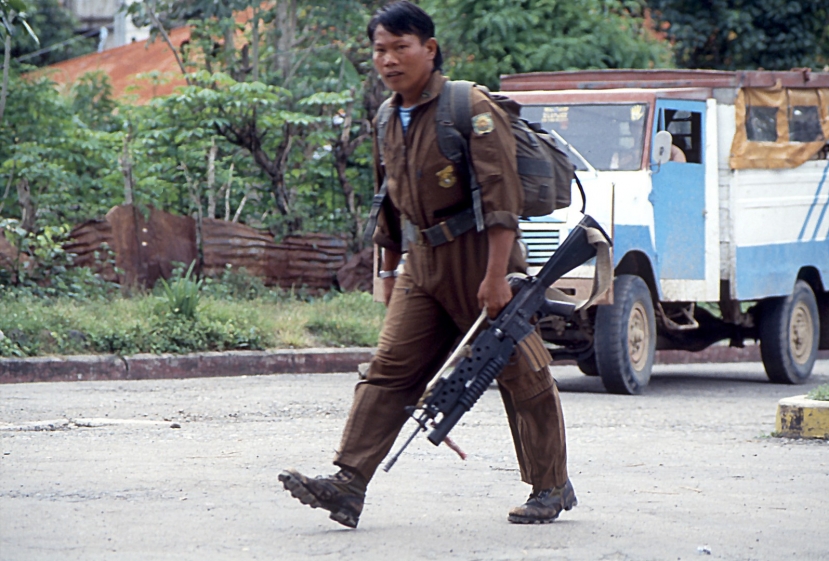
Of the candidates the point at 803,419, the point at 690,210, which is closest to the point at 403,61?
the point at 803,419

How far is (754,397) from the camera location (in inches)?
395

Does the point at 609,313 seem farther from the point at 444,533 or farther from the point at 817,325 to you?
the point at 444,533

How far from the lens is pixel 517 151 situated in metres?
4.29

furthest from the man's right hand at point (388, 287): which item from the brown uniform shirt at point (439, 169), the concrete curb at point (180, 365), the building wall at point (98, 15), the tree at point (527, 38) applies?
the building wall at point (98, 15)

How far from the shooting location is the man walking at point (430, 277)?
4195 mm

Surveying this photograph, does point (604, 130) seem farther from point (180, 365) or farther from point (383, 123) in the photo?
point (383, 123)

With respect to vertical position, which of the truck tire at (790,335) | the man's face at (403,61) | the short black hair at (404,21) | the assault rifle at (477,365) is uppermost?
the short black hair at (404,21)

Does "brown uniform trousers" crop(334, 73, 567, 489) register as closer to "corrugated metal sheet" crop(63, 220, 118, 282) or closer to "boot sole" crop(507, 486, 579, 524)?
"boot sole" crop(507, 486, 579, 524)

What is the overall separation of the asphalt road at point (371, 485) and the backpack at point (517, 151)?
3.29 ft

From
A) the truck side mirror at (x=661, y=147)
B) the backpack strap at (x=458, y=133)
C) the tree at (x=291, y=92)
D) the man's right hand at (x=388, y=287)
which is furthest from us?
the tree at (x=291, y=92)

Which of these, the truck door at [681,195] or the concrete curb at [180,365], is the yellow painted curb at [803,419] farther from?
the concrete curb at [180,365]

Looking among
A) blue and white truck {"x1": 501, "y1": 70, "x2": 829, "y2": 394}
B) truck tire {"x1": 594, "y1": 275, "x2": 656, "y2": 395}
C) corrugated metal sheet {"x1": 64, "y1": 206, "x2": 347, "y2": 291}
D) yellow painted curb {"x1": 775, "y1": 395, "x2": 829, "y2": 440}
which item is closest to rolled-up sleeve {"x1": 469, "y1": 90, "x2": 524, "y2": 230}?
yellow painted curb {"x1": 775, "y1": 395, "x2": 829, "y2": 440}

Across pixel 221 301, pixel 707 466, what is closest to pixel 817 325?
pixel 221 301

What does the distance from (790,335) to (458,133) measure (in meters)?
7.83
